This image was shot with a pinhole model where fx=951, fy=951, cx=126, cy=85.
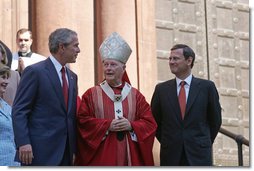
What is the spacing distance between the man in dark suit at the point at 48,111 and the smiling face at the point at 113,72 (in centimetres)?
32

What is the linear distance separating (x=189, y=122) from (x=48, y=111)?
139cm

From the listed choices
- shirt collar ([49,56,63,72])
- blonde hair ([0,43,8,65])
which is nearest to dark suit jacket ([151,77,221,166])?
shirt collar ([49,56,63,72])

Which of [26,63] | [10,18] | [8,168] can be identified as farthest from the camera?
[10,18]

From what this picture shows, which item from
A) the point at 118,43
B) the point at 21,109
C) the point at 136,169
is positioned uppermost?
the point at 118,43

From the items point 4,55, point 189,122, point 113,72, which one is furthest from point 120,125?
point 4,55

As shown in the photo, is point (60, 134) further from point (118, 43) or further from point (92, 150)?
point (118, 43)

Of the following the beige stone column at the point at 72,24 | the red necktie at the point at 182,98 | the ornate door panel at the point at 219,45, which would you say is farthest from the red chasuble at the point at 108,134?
the ornate door panel at the point at 219,45

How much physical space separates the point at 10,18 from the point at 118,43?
3269mm

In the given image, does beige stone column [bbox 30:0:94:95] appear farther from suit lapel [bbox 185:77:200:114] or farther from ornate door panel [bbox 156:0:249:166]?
suit lapel [bbox 185:77:200:114]

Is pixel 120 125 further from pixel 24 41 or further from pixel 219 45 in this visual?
pixel 219 45

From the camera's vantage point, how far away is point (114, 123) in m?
7.71

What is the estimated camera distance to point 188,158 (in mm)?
8172

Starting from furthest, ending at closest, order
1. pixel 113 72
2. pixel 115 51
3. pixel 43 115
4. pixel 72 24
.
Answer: pixel 72 24, pixel 115 51, pixel 113 72, pixel 43 115

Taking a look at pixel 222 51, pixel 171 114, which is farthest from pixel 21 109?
pixel 222 51
